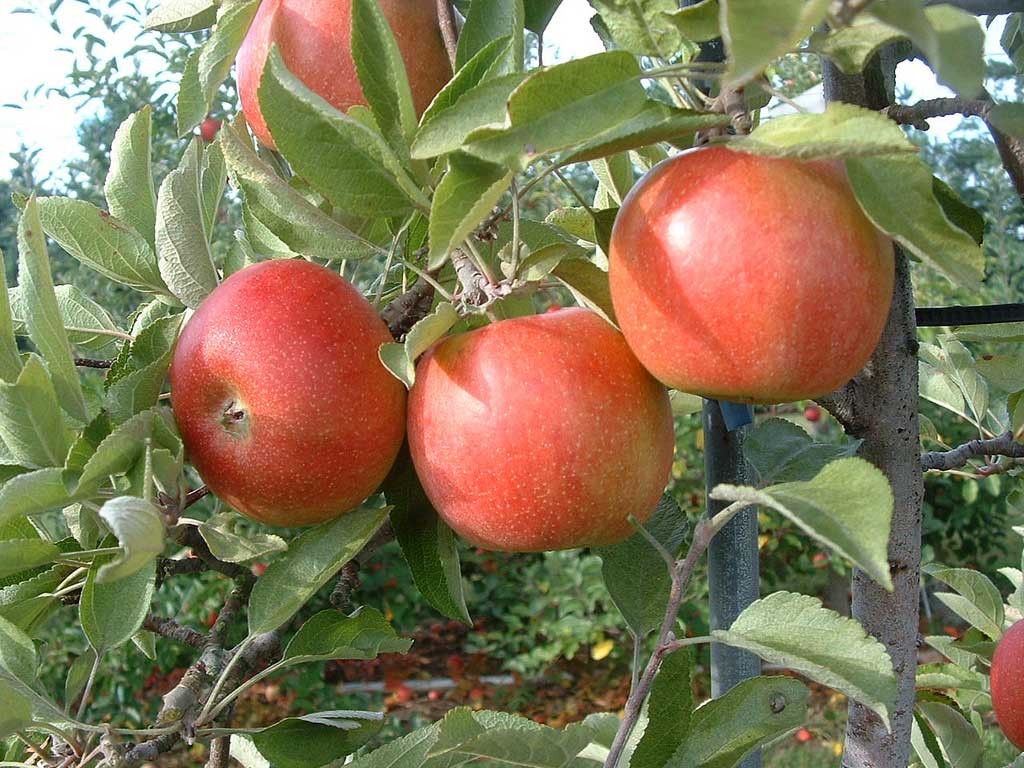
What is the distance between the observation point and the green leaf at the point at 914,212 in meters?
0.45

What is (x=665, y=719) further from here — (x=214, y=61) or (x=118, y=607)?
(x=214, y=61)

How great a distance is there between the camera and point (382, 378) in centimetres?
60

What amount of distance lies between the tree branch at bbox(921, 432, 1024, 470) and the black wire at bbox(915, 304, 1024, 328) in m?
0.10

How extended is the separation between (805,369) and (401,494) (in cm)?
29

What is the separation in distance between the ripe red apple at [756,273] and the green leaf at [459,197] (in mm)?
80

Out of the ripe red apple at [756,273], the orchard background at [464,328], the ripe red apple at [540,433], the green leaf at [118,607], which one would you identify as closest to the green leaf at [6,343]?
the orchard background at [464,328]

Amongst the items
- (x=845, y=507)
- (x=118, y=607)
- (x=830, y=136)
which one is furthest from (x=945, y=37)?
(x=118, y=607)

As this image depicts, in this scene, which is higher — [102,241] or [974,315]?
[102,241]

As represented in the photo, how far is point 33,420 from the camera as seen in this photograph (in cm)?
56

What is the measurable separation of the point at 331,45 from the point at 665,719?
452mm

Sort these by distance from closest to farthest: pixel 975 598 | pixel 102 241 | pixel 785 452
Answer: pixel 785 452
pixel 102 241
pixel 975 598

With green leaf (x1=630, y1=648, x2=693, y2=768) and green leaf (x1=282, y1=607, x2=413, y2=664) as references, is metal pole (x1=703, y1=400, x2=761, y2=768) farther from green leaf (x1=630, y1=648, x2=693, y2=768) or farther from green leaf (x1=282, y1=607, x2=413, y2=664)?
green leaf (x1=282, y1=607, x2=413, y2=664)

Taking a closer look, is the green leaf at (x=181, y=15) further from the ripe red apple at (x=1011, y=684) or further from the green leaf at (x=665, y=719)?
the ripe red apple at (x=1011, y=684)

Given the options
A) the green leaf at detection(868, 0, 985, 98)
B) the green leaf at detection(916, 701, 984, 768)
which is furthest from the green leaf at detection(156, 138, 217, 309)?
the green leaf at detection(916, 701, 984, 768)
